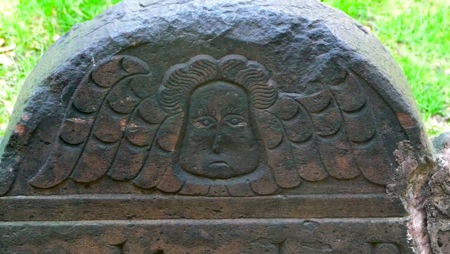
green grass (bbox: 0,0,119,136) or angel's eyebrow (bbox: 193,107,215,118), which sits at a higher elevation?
angel's eyebrow (bbox: 193,107,215,118)

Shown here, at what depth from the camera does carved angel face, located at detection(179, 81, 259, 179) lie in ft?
7.38

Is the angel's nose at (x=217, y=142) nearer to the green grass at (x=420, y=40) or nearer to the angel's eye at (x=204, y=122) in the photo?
the angel's eye at (x=204, y=122)

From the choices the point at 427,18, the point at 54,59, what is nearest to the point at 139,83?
the point at 54,59

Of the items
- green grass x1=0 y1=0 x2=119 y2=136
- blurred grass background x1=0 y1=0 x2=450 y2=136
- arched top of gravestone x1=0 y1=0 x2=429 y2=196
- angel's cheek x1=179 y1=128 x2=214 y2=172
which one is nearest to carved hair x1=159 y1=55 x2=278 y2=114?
arched top of gravestone x1=0 y1=0 x2=429 y2=196

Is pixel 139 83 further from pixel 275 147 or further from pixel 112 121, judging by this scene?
pixel 275 147

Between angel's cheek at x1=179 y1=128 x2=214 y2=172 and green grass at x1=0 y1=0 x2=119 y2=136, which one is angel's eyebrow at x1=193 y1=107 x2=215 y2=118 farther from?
green grass at x1=0 y1=0 x2=119 y2=136

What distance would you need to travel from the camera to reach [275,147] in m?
2.30

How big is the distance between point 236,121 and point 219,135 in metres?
0.07

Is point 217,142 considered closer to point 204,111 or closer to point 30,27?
point 204,111

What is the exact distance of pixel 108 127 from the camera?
7.43 feet

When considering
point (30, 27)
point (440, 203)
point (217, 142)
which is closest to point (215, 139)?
point (217, 142)

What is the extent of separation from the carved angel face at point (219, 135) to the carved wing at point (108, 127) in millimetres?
106

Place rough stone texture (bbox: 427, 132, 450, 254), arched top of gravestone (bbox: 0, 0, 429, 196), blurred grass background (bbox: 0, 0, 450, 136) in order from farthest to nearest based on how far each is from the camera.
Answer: blurred grass background (bbox: 0, 0, 450, 136) < rough stone texture (bbox: 427, 132, 450, 254) < arched top of gravestone (bbox: 0, 0, 429, 196)

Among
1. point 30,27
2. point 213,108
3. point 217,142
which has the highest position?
point 213,108
